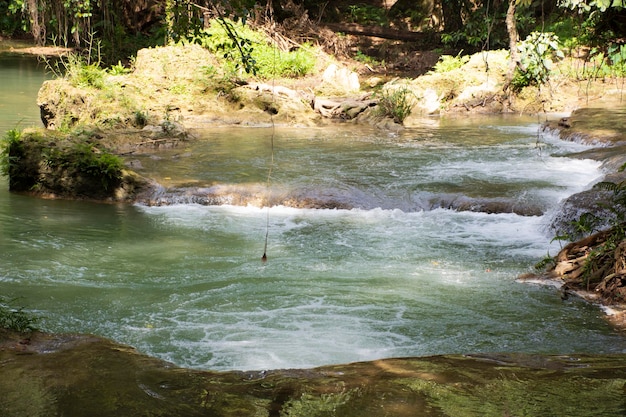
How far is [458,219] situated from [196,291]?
12.7 feet

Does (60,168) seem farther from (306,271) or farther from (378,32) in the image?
(378,32)

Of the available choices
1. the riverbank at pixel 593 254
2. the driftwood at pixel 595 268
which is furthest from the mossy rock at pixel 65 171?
the driftwood at pixel 595 268

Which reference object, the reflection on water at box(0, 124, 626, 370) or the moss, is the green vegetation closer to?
the moss

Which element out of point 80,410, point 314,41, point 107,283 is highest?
point 314,41

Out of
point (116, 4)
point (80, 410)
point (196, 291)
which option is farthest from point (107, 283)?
point (116, 4)

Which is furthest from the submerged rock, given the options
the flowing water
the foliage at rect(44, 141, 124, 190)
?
the foliage at rect(44, 141, 124, 190)

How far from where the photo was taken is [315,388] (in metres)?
3.77

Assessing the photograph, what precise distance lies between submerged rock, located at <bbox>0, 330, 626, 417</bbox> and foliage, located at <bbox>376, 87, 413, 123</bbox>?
11.9 meters

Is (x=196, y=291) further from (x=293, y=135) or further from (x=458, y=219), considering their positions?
(x=293, y=135)

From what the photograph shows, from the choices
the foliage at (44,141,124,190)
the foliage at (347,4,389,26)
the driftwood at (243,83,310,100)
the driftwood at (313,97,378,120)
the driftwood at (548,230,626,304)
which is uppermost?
the foliage at (347,4,389,26)

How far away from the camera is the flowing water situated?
585cm

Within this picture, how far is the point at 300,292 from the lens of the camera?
695cm

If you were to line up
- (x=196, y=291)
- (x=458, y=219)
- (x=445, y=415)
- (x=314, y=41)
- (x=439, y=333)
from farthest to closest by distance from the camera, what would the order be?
(x=314, y=41) < (x=458, y=219) < (x=196, y=291) < (x=439, y=333) < (x=445, y=415)

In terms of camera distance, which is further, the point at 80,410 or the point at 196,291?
the point at 196,291
